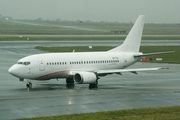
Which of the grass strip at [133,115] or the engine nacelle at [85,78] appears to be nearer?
the grass strip at [133,115]

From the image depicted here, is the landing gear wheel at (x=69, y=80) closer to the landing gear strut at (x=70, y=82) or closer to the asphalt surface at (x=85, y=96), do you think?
the landing gear strut at (x=70, y=82)

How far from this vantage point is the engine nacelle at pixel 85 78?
4200cm

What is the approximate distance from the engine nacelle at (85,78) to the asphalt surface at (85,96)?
0.76 m

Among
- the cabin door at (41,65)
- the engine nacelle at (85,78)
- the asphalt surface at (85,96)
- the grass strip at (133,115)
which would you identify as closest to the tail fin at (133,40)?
the asphalt surface at (85,96)

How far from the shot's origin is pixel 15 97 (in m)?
35.2

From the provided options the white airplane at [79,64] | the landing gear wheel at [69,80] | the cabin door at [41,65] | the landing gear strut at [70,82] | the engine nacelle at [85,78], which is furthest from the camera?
the landing gear wheel at [69,80]

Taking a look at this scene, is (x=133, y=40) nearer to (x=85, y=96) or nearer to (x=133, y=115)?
(x=85, y=96)

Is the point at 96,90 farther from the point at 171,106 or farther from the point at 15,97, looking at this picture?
the point at 171,106

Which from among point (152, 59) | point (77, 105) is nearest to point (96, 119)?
point (77, 105)

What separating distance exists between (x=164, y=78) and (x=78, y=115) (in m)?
25.5

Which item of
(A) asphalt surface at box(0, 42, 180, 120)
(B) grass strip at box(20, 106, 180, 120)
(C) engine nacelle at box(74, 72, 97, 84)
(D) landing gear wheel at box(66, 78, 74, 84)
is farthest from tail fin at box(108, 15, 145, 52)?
(B) grass strip at box(20, 106, 180, 120)

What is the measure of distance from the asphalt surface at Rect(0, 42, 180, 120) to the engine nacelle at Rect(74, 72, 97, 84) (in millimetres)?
760

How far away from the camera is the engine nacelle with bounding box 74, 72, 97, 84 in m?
42.0

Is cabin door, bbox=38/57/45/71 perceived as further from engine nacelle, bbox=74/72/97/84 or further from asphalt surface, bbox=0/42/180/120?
engine nacelle, bbox=74/72/97/84
